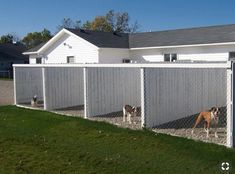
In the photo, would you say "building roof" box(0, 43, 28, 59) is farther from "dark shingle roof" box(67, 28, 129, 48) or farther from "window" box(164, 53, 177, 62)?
"window" box(164, 53, 177, 62)

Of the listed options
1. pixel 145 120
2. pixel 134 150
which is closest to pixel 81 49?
pixel 145 120

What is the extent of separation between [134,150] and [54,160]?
1.64 metres

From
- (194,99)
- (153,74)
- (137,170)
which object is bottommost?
(137,170)

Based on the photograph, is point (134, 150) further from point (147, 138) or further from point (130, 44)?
point (130, 44)

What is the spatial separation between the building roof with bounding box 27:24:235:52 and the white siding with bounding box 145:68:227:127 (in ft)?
27.0

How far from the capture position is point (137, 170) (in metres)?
6.61

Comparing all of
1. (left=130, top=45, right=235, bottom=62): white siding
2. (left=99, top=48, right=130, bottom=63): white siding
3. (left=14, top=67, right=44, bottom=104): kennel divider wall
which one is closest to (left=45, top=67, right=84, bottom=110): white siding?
(left=14, top=67, right=44, bottom=104): kennel divider wall

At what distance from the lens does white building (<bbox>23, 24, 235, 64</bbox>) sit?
22.3 metres

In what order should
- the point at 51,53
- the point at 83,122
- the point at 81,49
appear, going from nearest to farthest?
the point at 83,122
the point at 81,49
the point at 51,53

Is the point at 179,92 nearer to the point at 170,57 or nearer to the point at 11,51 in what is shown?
the point at 170,57

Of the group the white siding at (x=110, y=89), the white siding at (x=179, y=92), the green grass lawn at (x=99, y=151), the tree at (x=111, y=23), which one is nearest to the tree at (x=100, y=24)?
the tree at (x=111, y=23)

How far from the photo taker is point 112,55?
25703mm

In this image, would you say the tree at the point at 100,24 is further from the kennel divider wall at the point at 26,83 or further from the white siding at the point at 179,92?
the white siding at the point at 179,92

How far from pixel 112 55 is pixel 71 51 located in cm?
301
